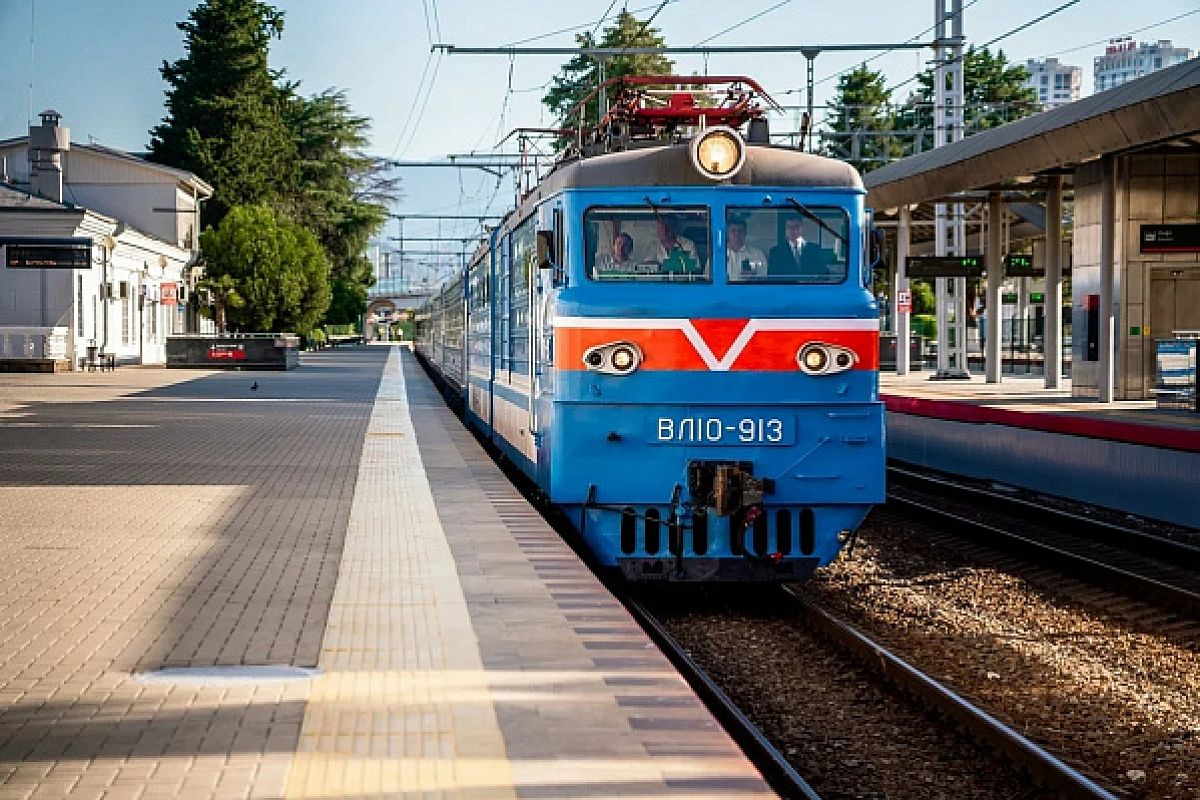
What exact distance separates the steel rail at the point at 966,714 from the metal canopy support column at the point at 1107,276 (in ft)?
56.4

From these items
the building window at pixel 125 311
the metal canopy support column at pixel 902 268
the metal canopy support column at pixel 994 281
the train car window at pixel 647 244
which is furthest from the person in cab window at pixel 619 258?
the building window at pixel 125 311

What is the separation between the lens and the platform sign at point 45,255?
44.0 metres

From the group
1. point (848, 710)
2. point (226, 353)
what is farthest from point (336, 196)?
point (848, 710)

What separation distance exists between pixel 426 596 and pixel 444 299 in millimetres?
28045

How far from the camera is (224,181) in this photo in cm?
7794

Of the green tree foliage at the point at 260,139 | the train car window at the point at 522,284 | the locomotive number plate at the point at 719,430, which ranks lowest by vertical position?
the locomotive number plate at the point at 719,430

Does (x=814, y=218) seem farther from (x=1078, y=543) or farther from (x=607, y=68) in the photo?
(x=607, y=68)

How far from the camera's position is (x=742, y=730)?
7504 millimetres

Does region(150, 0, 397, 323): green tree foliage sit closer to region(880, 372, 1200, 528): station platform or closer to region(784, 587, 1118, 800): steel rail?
region(880, 372, 1200, 528): station platform

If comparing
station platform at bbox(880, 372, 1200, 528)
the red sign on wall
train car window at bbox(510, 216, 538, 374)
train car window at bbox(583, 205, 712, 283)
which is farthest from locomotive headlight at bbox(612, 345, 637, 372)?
the red sign on wall

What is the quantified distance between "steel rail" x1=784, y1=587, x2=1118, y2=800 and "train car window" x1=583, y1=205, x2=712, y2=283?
243cm

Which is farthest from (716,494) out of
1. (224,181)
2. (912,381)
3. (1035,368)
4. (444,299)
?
(224,181)

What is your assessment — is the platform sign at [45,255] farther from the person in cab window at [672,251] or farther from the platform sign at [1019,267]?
the person in cab window at [672,251]

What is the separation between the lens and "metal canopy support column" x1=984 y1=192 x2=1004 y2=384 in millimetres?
34250
